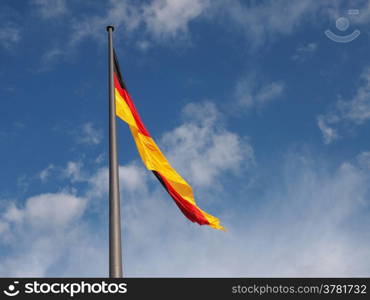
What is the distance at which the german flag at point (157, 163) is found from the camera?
607 inches

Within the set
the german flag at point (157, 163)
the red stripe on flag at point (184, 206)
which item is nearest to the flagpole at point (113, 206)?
the german flag at point (157, 163)

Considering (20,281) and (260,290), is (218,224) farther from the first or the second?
(20,281)

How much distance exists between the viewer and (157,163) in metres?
15.8

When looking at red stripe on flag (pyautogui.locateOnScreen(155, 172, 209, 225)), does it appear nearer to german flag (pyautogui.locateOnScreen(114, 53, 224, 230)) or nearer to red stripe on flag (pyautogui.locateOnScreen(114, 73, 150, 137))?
german flag (pyautogui.locateOnScreen(114, 53, 224, 230))

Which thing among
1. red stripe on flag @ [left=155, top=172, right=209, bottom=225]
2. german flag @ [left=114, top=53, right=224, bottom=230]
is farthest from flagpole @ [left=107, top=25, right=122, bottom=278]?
red stripe on flag @ [left=155, top=172, right=209, bottom=225]

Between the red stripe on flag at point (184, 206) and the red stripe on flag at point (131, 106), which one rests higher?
the red stripe on flag at point (131, 106)

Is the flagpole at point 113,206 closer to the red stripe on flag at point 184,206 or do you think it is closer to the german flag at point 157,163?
Answer: the german flag at point 157,163

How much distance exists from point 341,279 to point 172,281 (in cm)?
346

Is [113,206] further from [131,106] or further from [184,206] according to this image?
[131,106]

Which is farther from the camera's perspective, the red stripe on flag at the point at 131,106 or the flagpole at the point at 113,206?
the red stripe on flag at the point at 131,106

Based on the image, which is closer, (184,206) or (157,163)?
(184,206)

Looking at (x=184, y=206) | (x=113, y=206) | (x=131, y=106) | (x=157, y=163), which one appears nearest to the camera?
(x=113, y=206)

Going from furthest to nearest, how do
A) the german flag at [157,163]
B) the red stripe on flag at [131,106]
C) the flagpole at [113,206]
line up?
the red stripe on flag at [131,106], the german flag at [157,163], the flagpole at [113,206]

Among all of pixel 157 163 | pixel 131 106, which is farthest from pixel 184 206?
pixel 131 106
